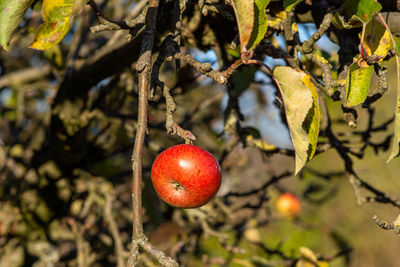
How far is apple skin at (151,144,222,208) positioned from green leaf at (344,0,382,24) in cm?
58

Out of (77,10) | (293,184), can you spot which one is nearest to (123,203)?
(77,10)

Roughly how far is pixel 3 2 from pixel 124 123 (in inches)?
55.6

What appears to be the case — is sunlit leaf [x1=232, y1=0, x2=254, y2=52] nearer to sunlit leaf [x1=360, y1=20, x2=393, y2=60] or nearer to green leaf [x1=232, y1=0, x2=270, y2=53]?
green leaf [x1=232, y1=0, x2=270, y2=53]

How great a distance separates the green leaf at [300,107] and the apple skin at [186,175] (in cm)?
25

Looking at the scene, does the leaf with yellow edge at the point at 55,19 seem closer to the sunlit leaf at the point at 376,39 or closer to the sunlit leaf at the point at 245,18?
the sunlit leaf at the point at 245,18

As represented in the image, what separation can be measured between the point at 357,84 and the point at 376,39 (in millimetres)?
199

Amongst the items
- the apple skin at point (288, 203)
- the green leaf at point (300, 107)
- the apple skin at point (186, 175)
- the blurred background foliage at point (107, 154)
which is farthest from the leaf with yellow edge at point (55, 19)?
the apple skin at point (288, 203)

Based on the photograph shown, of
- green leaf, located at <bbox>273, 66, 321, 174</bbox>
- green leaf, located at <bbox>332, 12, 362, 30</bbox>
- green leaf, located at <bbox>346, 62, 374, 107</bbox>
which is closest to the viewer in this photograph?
green leaf, located at <bbox>273, 66, 321, 174</bbox>

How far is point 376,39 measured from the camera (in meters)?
1.08

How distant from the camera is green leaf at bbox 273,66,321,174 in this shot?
2.89 ft

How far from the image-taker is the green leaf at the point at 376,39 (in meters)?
1.08

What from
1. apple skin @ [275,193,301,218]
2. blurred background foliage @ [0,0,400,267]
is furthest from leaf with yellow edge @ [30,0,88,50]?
apple skin @ [275,193,301,218]

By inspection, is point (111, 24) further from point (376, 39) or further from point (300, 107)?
point (376, 39)

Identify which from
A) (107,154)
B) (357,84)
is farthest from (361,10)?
(107,154)
